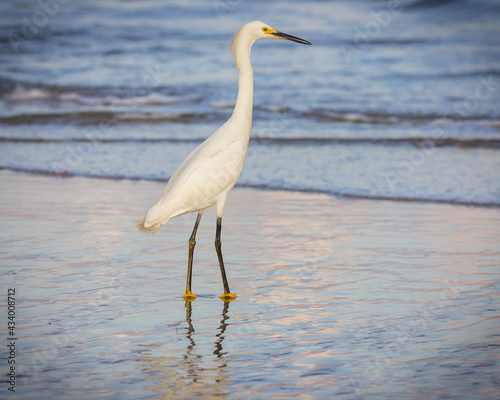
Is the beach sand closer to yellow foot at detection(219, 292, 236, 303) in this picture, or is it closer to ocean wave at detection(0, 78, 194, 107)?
yellow foot at detection(219, 292, 236, 303)

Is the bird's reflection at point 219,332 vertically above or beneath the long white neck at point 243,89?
beneath

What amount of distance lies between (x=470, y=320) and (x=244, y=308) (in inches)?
53.4

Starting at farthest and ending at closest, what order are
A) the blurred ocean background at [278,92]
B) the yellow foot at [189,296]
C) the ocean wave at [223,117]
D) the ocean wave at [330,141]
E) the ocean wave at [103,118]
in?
the ocean wave at [103,118] < the ocean wave at [223,117] < the ocean wave at [330,141] < the blurred ocean background at [278,92] < the yellow foot at [189,296]

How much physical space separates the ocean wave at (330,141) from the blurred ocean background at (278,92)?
36 mm

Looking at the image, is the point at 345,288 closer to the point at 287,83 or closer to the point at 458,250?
the point at 458,250

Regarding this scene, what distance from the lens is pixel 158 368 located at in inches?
149

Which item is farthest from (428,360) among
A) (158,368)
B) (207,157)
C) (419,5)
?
(419,5)

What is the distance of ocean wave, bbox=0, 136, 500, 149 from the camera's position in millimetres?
12297

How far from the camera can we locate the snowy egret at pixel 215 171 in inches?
207

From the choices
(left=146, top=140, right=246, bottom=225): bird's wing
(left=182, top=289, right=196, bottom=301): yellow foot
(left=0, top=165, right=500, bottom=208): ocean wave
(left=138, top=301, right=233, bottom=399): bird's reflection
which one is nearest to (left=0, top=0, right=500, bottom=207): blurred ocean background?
(left=0, top=165, right=500, bottom=208): ocean wave

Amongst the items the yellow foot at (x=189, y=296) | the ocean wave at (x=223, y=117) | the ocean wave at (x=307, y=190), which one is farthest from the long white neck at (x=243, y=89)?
the ocean wave at (x=223, y=117)

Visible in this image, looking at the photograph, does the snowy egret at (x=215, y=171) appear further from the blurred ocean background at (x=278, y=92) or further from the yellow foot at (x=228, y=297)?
the blurred ocean background at (x=278, y=92)

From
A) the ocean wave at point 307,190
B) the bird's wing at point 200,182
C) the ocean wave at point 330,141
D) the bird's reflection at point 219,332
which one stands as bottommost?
the bird's reflection at point 219,332

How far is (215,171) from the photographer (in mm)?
5340
